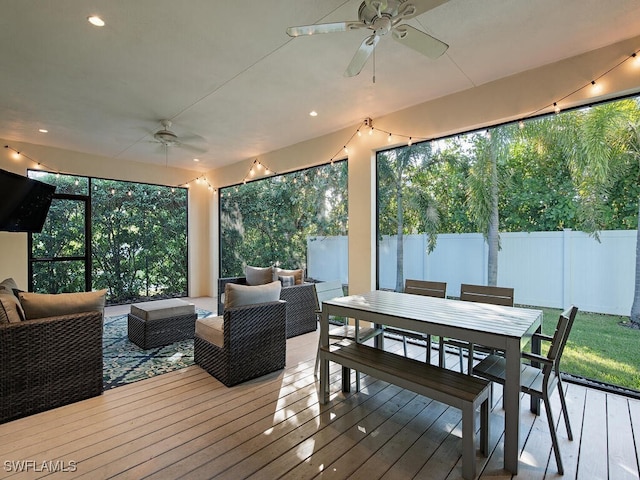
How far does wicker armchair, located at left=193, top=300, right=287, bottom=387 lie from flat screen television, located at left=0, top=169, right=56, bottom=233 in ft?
10.5

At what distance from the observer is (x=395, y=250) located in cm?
453

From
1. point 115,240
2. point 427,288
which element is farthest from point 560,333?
point 115,240

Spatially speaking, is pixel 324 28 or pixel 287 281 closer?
pixel 324 28

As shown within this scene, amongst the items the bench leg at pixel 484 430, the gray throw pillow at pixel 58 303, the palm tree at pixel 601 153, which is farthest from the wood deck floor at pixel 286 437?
the palm tree at pixel 601 153

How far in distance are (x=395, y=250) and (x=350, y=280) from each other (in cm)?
80

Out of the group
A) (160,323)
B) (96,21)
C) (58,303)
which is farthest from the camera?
(160,323)

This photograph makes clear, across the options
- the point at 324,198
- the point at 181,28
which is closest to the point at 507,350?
the point at 181,28

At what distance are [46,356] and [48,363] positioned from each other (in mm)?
61

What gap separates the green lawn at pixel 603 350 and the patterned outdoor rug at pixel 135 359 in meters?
3.90

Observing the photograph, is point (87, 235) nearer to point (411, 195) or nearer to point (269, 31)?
point (269, 31)

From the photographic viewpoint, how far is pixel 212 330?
315cm

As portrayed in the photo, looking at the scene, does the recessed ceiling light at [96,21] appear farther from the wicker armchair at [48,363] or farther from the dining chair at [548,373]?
the dining chair at [548,373]

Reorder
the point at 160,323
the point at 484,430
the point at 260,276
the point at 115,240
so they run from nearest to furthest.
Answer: the point at 484,430 < the point at 160,323 < the point at 260,276 < the point at 115,240

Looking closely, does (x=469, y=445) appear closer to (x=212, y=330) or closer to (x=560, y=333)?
(x=560, y=333)
